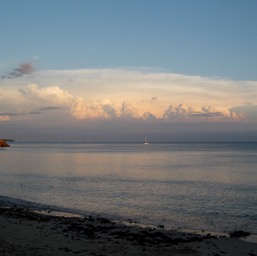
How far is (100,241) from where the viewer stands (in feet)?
53.5

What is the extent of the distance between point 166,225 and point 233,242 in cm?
558

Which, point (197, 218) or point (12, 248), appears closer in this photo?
point (12, 248)

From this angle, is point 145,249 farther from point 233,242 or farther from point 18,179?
point 18,179

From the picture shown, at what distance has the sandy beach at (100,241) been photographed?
14.3 metres

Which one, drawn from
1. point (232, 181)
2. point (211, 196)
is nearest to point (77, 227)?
point (211, 196)

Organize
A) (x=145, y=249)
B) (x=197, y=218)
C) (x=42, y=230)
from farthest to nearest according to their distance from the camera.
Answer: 1. (x=197, y=218)
2. (x=42, y=230)
3. (x=145, y=249)

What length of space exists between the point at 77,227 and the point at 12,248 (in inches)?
238

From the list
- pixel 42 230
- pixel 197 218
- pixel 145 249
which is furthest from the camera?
pixel 197 218

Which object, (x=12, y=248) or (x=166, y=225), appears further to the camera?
(x=166, y=225)

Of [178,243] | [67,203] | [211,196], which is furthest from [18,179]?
[178,243]

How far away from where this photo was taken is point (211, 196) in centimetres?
3394

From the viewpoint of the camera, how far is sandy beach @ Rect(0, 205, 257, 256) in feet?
46.9

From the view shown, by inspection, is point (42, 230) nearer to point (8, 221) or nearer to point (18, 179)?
point (8, 221)

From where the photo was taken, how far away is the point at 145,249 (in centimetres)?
1520
